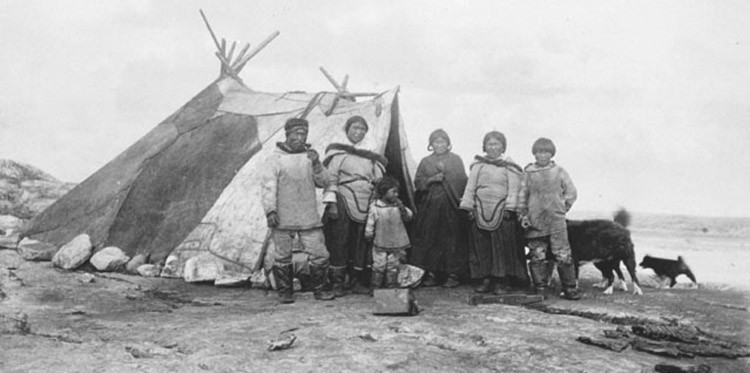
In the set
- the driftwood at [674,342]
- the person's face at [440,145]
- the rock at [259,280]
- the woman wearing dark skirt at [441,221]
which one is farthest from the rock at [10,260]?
the driftwood at [674,342]

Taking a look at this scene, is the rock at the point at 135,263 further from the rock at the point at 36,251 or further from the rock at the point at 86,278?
the rock at the point at 36,251

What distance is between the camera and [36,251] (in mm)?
7133

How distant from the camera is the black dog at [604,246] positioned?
5.76m

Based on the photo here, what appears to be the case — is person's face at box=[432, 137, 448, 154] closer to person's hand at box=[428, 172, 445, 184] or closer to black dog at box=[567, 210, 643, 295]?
person's hand at box=[428, 172, 445, 184]

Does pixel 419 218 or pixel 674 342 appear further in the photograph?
pixel 419 218

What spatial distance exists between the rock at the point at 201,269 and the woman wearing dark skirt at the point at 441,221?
6.51ft

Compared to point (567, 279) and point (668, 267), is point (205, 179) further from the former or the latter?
point (668, 267)

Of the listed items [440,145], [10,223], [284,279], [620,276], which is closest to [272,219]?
[284,279]

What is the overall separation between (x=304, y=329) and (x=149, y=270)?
3.12 metres

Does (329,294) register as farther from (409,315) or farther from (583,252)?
(583,252)

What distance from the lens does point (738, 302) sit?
18.4 ft

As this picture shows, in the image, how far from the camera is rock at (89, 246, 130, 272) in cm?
663

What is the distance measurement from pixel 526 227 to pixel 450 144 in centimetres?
121

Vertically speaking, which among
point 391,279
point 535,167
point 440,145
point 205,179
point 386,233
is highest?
point 440,145
